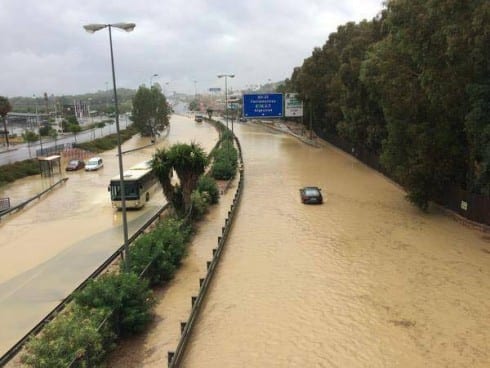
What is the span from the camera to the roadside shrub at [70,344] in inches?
396

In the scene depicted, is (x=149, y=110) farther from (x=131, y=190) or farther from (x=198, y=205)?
(x=198, y=205)

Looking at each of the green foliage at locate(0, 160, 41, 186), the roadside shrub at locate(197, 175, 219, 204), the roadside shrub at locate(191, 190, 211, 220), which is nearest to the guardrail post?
the roadside shrub at locate(191, 190, 211, 220)

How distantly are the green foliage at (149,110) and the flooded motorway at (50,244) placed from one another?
4383cm

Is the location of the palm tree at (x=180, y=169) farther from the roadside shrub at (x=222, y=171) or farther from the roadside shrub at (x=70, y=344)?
the roadside shrub at (x=222, y=171)

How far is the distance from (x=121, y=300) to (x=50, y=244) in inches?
460

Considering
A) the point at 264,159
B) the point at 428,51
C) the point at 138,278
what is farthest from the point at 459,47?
the point at 264,159

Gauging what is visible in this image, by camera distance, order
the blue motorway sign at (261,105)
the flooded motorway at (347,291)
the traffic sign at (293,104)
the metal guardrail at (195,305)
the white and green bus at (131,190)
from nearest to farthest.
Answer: the metal guardrail at (195,305) → the flooded motorway at (347,291) → the white and green bus at (131,190) → the blue motorway sign at (261,105) → the traffic sign at (293,104)

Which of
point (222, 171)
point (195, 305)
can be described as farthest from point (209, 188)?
point (195, 305)

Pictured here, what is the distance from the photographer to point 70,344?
1041 centimetres

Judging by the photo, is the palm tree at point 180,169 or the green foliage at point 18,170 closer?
the palm tree at point 180,169

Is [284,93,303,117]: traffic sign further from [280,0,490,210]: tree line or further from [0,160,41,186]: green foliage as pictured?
[0,160,41,186]: green foliage

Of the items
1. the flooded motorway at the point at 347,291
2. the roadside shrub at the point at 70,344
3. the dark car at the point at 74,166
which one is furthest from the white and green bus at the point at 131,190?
the dark car at the point at 74,166

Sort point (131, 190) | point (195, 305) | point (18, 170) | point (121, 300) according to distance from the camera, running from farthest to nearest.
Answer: point (18, 170) < point (131, 190) < point (195, 305) < point (121, 300)

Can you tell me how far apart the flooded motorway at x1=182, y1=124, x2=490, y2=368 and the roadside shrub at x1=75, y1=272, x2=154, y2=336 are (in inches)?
70.1
